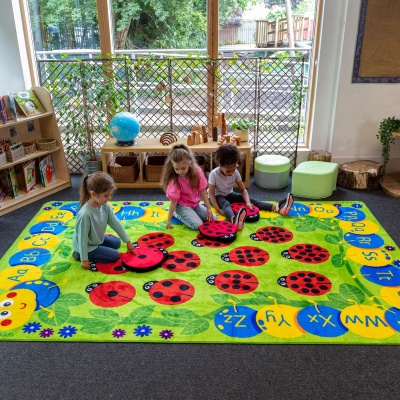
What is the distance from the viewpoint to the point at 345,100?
4398 mm

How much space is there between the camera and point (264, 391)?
200cm

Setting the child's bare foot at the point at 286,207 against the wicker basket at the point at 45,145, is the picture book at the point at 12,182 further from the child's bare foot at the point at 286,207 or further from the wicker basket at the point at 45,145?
the child's bare foot at the point at 286,207

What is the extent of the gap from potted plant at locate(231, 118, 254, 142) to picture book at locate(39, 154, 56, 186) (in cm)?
184

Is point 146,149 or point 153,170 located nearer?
point 146,149

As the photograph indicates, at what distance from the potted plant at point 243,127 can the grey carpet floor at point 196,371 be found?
2.55 m

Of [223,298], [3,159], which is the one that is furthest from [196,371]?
[3,159]

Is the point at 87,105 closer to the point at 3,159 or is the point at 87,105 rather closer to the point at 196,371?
the point at 3,159

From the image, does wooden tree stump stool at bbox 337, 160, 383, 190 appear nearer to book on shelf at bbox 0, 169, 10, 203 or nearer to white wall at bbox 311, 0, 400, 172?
white wall at bbox 311, 0, 400, 172

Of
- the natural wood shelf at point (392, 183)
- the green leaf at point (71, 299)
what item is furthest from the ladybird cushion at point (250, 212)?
the green leaf at point (71, 299)

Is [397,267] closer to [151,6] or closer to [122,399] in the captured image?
[122,399]

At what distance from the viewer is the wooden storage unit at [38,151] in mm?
3917

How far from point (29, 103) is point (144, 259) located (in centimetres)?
206

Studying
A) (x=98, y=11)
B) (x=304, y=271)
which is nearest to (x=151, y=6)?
(x=98, y=11)

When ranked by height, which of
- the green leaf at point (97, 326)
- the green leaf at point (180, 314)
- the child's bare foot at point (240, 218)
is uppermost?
the child's bare foot at point (240, 218)
